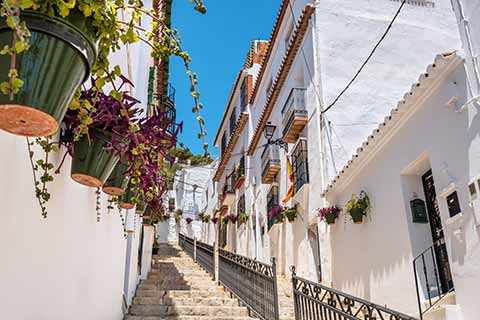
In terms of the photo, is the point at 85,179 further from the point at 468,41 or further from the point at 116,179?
the point at 468,41

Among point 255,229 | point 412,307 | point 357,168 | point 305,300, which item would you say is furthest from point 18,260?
point 255,229

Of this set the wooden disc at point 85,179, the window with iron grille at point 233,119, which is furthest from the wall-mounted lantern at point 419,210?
the window with iron grille at point 233,119

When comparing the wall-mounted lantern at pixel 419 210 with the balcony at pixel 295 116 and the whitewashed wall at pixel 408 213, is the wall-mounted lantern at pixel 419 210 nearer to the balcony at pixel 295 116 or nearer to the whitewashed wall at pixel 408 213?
the whitewashed wall at pixel 408 213

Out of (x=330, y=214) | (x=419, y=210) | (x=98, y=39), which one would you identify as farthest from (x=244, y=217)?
(x=98, y=39)

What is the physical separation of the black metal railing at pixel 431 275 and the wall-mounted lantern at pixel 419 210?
0.38 meters

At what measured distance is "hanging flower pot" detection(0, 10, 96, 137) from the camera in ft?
3.95

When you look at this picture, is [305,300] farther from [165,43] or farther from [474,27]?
[474,27]

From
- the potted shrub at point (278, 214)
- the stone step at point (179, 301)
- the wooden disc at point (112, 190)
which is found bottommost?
the stone step at point (179, 301)

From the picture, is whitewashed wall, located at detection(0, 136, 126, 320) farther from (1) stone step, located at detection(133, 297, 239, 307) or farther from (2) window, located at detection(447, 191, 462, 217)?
(2) window, located at detection(447, 191, 462, 217)

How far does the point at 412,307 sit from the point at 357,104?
5405 mm

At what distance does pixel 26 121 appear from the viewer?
127 cm

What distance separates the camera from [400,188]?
20.9ft

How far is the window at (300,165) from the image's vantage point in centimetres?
1067

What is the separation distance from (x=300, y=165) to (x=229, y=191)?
9.91 metres
